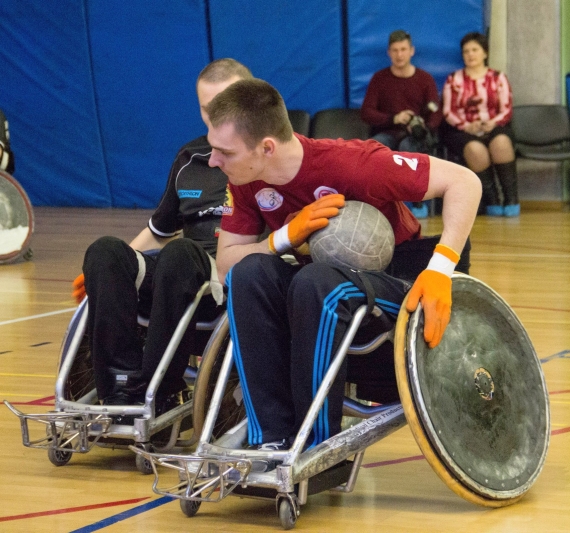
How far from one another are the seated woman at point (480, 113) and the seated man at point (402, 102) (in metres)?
0.17

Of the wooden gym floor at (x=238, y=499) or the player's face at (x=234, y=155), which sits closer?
the wooden gym floor at (x=238, y=499)

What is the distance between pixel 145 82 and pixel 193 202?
6.71 m

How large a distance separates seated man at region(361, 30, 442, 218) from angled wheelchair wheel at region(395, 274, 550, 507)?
19.5 ft

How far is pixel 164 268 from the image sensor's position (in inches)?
113

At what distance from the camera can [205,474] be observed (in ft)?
7.68

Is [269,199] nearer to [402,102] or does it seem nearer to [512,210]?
[402,102]

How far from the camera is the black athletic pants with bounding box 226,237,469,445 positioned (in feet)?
7.66

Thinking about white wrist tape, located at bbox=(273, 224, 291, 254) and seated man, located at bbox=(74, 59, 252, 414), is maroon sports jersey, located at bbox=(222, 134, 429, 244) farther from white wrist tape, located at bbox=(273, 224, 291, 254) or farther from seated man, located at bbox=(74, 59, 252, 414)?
seated man, located at bbox=(74, 59, 252, 414)

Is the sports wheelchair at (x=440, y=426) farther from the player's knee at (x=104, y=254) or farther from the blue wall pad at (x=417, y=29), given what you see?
the blue wall pad at (x=417, y=29)

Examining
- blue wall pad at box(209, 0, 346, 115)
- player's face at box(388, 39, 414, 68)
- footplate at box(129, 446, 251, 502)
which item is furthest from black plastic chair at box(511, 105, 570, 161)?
footplate at box(129, 446, 251, 502)

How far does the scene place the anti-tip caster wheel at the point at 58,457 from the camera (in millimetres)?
2881

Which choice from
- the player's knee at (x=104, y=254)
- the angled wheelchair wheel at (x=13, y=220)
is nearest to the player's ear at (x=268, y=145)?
Result: the player's knee at (x=104, y=254)

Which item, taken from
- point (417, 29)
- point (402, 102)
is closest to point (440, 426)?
point (402, 102)

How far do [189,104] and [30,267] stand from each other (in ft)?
11.0
